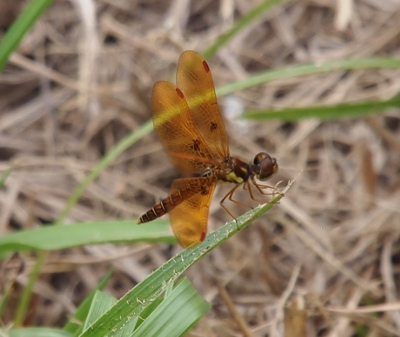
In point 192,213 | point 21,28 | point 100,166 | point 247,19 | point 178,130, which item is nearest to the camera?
point 192,213

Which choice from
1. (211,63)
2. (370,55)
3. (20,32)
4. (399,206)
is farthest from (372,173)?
(20,32)

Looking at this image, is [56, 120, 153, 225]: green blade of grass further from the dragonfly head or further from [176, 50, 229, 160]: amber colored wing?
the dragonfly head

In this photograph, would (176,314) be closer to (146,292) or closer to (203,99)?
(146,292)

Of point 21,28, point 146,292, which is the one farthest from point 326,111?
point 146,292

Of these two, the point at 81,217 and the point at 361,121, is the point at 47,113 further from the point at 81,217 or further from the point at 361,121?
the point at 361,121

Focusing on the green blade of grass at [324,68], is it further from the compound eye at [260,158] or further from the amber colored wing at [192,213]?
the amber colored wing at [192,213]

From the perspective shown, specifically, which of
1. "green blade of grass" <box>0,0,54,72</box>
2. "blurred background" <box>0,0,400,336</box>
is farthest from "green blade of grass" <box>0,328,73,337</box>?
"green blade of grass" <box>0,0,54,72</box>
